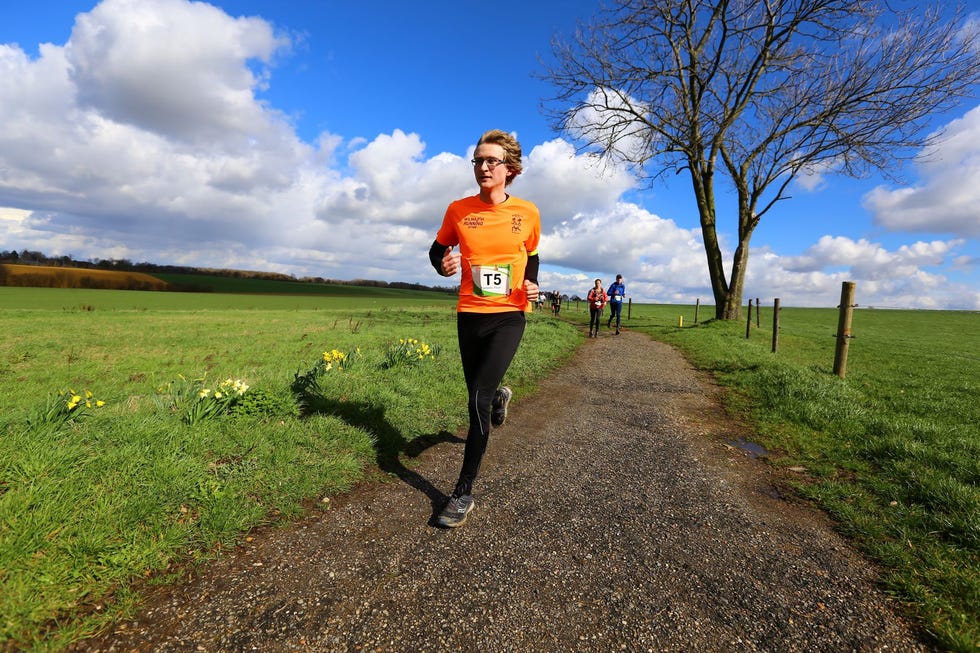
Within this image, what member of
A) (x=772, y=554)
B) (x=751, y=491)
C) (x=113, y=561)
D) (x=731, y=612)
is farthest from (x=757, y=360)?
(x=113, y=561)

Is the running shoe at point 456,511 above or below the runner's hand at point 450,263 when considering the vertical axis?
below

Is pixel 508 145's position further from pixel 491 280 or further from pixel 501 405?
pixel 501 405

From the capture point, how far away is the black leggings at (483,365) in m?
3.25

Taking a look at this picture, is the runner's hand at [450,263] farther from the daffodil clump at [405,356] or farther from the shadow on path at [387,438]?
the daffodil clump at [405,356]

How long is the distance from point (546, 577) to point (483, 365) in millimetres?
1493

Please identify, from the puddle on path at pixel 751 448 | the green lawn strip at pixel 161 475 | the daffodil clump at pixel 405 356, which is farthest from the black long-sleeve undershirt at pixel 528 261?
the daffodil clump at pixel 405 356

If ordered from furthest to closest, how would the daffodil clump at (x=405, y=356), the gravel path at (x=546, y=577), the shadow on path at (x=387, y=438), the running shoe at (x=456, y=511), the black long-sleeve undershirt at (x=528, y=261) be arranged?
the daffodil clump at (x=405, y=356)
the shadow on path at (x=387, y=438)
the black long-sleeve undershirt at (x=528, y=261)
the running shoe at (x=456, y=511)
the gravel path at (x=546, y=577)

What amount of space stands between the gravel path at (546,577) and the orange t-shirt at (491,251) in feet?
5.36

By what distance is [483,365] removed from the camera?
10.8 feet

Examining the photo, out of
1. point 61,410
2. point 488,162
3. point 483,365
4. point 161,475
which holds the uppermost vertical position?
point 488,162

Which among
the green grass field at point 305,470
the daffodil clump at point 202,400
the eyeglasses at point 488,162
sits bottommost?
the green grass field at point 305,470

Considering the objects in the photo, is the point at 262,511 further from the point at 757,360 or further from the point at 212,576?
the point at 757,360

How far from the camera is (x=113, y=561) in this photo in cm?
229

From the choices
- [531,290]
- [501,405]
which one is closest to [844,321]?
[501,405]
